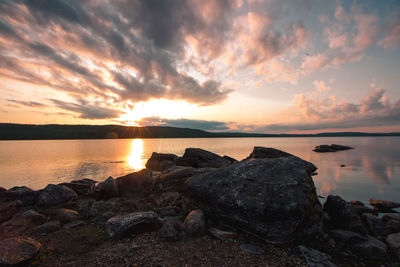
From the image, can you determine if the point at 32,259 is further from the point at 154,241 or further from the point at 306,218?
the point at 306,218

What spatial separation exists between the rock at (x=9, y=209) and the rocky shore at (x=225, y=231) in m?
0.04

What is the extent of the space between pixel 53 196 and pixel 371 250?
15534mm

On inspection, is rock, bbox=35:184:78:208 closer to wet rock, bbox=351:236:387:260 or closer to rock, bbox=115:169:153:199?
rock, bbox=115:169:153:199

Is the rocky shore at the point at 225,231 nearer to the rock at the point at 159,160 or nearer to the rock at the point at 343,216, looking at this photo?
the rock at the point at 343,216

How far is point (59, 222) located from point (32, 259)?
3.47 metres

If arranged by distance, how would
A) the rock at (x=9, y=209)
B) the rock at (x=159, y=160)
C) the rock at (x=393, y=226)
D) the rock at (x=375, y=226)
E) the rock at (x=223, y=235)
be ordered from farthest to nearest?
the rock at (x=159, y=160), the rock at (x=9, y=209), the rock at (x=393, y=226), the rock at (x=375, y=226), the rock at (x=223, y=235)

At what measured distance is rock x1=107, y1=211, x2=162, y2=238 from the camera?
7086 mm

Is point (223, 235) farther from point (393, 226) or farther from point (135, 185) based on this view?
point (393, 226)

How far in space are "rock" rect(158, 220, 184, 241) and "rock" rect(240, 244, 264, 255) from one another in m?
2.27

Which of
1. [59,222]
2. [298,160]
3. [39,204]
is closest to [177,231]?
[59,222]

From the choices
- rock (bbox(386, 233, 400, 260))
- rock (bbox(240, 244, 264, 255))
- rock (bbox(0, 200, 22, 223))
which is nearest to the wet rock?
rock (bbox(386, 233, 400, 260))

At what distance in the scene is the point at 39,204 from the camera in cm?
1099

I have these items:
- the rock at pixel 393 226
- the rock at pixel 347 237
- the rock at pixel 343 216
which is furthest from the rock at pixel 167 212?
the rock at pixel 393 226

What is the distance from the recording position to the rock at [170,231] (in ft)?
22.8
